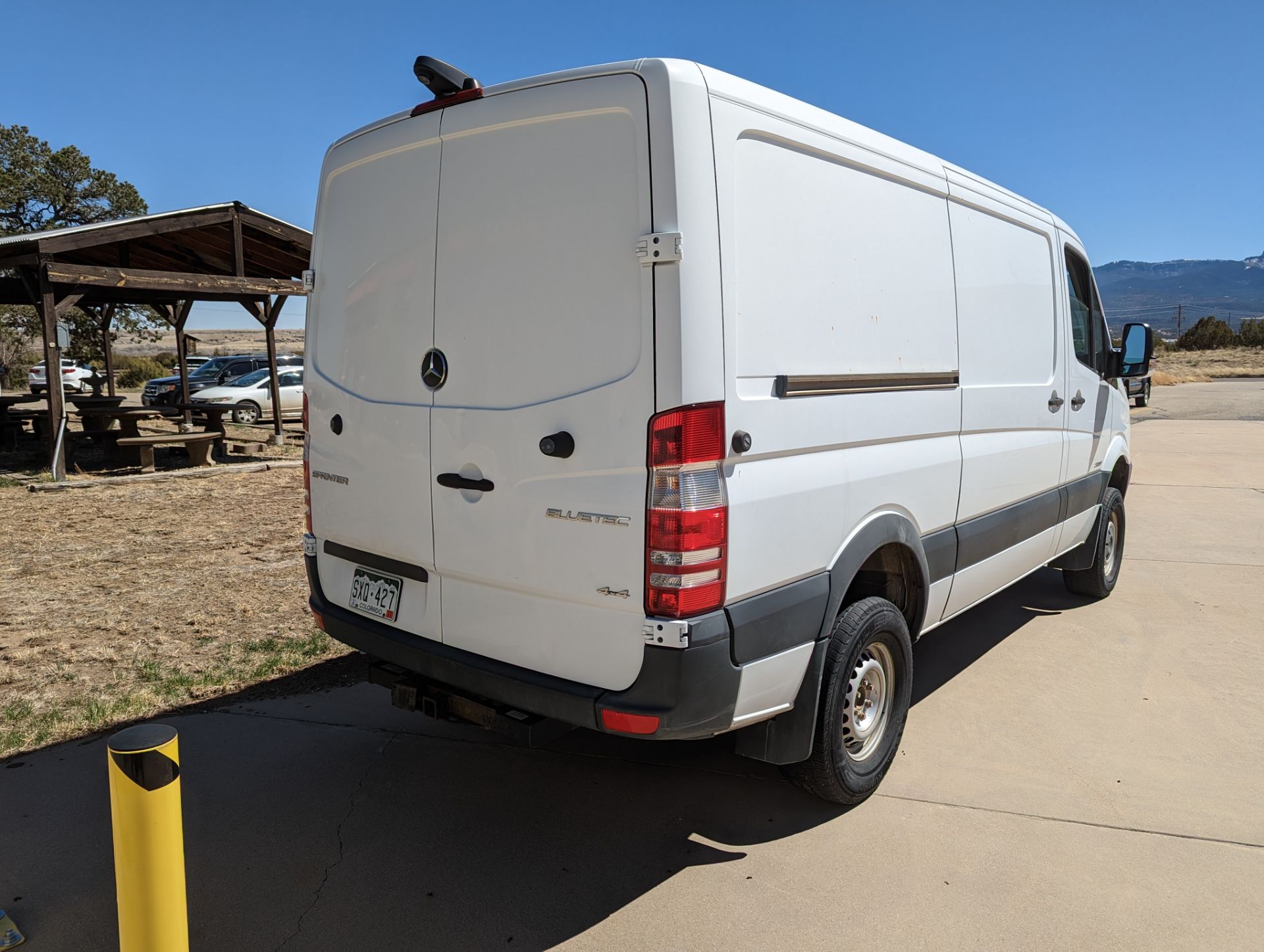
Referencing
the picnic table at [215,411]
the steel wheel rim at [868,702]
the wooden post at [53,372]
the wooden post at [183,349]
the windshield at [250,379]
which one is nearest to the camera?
the steel wheel rim at [868,702]

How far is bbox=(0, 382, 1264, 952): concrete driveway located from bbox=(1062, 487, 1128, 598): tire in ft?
4.09

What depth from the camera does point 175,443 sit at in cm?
1251

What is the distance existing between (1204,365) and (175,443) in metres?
53.3

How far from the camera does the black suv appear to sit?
863 inches

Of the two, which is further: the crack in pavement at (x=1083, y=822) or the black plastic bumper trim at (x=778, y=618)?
the crack in pavement at (x=1083, y=822)

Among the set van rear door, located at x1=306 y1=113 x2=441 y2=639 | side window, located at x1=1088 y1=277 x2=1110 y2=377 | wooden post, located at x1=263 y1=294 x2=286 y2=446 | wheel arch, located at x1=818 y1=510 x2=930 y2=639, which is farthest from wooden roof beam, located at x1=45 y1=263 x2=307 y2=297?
wheel arch, located at x1=818 y1=510 x2=930 y2=639

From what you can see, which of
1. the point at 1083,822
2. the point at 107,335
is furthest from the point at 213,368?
the point at 1083,822

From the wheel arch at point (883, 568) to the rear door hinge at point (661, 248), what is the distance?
1.26 meters

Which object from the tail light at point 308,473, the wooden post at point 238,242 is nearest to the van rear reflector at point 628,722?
the tail light at point 308,473

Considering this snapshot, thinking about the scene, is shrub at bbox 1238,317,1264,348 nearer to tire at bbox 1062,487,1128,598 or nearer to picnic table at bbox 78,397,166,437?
tire at bbox 1062,487,1128,598

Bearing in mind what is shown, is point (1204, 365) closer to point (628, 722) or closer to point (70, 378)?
point (70, 378)

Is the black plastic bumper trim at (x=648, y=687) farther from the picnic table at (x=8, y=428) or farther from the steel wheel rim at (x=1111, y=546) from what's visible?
the picnic table at (x=8, y=428)

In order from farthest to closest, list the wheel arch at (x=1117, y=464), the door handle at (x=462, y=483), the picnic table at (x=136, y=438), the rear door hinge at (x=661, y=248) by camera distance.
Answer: the picnic table at (x=136, y=438) < the wheel arch at (x=1117, y=464) < the door handle at (x=462, y=483) < the rear door hinge at (x=661, y=248)

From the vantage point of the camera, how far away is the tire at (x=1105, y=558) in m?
6.06
